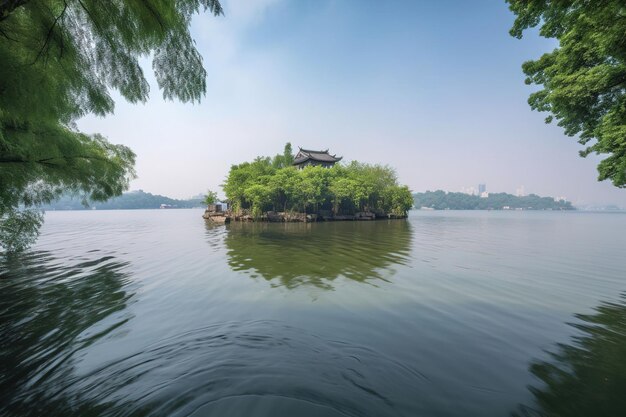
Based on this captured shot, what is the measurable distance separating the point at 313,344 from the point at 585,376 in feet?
12.9

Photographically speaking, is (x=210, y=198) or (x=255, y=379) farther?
(x=210, y=198)

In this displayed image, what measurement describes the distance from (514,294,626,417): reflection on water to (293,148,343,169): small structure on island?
52104mm

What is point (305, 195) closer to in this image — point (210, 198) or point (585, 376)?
point (210, 198)

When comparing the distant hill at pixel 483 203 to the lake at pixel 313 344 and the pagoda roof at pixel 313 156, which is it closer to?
the pagoda roof at pixel 313 156

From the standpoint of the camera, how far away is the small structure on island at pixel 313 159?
5629 cm

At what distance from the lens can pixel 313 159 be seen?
183ft

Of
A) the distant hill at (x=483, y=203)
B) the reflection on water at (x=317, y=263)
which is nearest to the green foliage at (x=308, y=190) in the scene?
the reflection on water at (x=317, y=263)

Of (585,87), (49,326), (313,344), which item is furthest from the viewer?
(585,87)

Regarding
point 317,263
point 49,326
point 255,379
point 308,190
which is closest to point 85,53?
point 255,379

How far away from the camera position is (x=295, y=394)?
3115 mm

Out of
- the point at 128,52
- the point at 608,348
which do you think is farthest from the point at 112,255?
the point at 608,348

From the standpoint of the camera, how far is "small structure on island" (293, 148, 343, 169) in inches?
2216

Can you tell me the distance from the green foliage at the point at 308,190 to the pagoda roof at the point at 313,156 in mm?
8720

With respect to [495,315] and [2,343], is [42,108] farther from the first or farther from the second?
[495,315]
